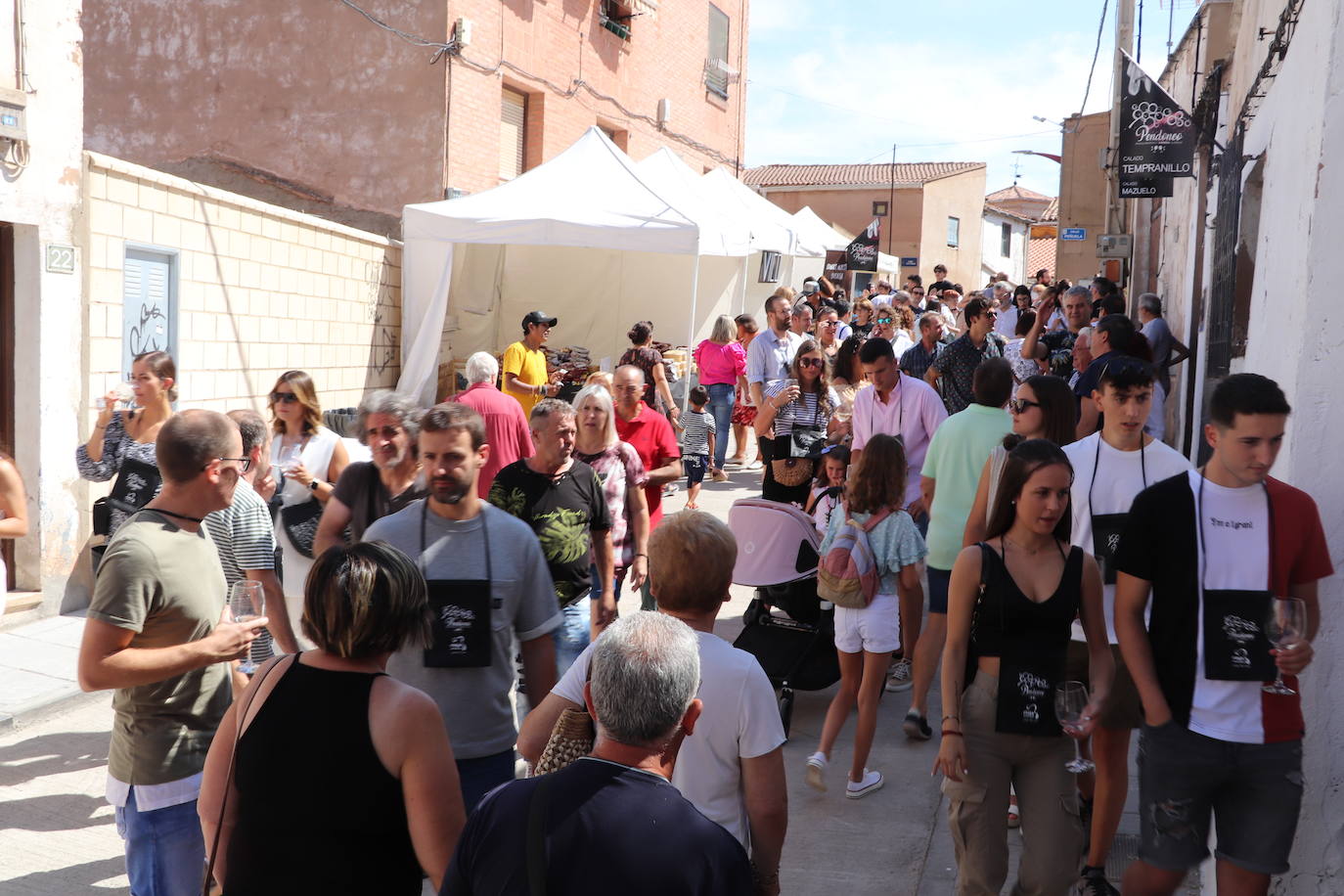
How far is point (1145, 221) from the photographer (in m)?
20.0

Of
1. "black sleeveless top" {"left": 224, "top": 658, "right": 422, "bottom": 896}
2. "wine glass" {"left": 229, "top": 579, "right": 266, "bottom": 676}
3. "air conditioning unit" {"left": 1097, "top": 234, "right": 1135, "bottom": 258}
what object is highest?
"air conditioning unit" {"left": 1097, "top": 234, "right": 1135, "bottom": 258}

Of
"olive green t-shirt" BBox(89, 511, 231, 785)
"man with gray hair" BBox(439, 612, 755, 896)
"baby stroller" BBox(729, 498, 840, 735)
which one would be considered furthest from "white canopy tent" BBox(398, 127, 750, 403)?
"man with gray hair" BBox(439, 612, 755, 896)

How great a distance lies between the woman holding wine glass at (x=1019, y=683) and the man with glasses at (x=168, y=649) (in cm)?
207

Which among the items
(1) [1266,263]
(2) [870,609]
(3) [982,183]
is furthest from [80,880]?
(3) [982,183]

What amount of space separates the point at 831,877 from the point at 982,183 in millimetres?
48271

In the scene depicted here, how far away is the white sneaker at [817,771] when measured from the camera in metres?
5.08

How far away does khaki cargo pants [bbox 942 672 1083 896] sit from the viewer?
11.7ft

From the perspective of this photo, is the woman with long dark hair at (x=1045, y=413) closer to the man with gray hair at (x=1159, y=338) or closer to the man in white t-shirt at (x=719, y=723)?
the man in white t-shirt at (x=719, y=723)

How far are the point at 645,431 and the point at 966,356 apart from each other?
3078 millimetres

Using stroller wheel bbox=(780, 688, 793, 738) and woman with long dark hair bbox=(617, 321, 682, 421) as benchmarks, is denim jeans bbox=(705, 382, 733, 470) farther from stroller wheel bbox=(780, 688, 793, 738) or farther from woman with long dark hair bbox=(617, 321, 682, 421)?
stroller wheel bbox=(780, 688, 793, 738)

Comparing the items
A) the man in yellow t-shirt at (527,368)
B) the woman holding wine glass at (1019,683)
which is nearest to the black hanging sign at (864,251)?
the man in yellow t-shirt at (527,368)

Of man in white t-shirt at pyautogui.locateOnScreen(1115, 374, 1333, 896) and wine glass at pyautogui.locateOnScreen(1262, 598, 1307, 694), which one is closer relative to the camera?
wine glass at pyautogui.locateOnScreen(1262, 598, 1307, 694)

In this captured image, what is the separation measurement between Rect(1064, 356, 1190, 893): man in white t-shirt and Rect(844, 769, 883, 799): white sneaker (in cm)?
115

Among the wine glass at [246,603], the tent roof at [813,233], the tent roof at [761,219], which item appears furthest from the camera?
the tent roof at [813,233]
